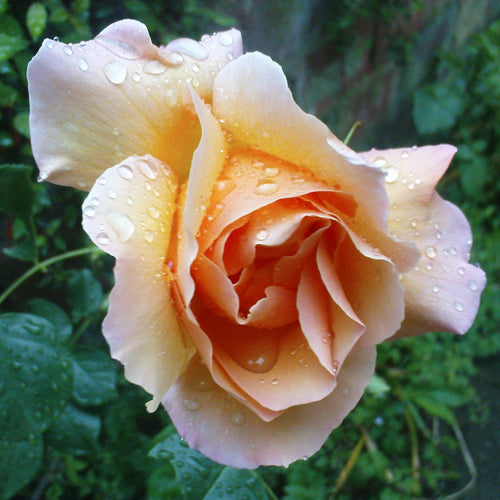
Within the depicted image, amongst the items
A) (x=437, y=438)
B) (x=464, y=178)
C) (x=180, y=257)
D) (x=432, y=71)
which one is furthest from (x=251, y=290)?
(x=432, y=71)

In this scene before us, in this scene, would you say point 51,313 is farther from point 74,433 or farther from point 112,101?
point 112,101

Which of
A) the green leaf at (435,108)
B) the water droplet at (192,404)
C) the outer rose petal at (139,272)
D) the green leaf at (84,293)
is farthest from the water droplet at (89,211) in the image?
the green leaf at (435,108)

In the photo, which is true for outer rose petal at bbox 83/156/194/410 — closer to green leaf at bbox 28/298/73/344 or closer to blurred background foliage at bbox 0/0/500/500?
blurred background foliage at bbox 0/0/500/500

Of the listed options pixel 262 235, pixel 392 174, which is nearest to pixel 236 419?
pixel 262 235

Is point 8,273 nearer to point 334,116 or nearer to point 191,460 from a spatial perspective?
point 191,460

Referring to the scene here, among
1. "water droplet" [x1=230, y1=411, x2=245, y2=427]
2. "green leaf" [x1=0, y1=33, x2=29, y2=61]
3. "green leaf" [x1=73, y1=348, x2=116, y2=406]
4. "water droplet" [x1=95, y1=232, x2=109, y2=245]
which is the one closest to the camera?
"water droplet" [x1=95, y1=232, x2=109, y2=245]

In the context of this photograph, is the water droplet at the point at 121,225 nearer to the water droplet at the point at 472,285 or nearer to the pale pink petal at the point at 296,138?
the pale pink petal at the point at 296,138

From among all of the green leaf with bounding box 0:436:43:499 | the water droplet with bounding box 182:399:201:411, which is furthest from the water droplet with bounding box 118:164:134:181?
the green leaf with bounding box 0:436:43:499
